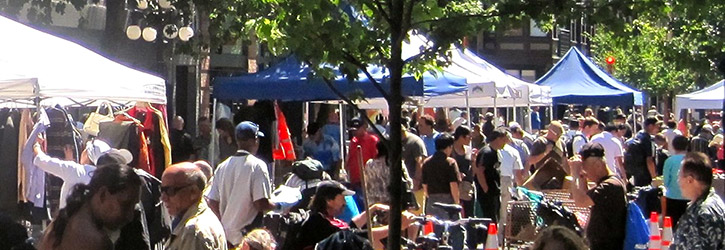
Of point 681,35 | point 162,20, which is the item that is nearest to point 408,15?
point 681,35

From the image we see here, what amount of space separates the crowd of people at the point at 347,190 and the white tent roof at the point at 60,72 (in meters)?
0.55

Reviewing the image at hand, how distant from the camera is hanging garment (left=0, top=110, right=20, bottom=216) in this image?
13.1m

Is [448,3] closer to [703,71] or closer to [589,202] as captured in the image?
[589,202]

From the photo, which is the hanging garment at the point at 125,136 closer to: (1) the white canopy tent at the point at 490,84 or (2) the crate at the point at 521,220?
(2) the crate at the point at 521,220

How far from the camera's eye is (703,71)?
11273 mm

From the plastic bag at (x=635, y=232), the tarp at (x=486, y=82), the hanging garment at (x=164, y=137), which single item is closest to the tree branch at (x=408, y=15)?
the plastic bag at (x=635, y=232)

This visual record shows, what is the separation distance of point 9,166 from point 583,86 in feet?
49.0

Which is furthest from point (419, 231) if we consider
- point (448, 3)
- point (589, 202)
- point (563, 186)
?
point (448, 3)

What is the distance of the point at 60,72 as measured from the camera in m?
9.23

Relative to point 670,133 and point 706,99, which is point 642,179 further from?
point 706,99

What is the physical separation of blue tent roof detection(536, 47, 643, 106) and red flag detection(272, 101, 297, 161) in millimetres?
10064

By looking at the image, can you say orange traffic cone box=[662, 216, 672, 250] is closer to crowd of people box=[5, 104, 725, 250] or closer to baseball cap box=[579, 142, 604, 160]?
crowd of people box=[5, 104, 725, 250]

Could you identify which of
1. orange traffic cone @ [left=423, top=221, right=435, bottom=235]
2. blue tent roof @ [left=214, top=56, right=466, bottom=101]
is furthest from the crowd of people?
blue tent roof @ [left=214, top=56, right=466, bottom=101]

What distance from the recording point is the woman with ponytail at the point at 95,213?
18.0 feet
